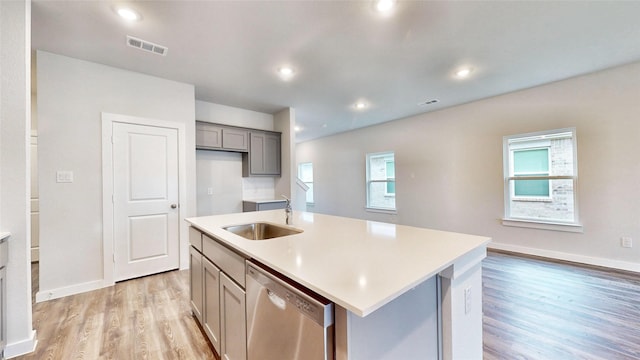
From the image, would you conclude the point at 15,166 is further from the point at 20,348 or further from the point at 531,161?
the point at 531,161

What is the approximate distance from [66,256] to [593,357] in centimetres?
474

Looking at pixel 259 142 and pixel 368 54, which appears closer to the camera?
pixel 368 54

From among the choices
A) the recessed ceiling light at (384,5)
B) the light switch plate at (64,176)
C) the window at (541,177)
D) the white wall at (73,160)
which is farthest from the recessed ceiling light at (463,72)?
the light switch plate at (64,176)

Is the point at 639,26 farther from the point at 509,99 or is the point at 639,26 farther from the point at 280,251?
the point at 280,251

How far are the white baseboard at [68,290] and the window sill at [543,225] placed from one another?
18.7ft

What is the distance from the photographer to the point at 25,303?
179cm

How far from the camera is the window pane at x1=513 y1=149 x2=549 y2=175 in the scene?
150 inches

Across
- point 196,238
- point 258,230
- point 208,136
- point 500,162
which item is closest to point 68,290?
point 196,238

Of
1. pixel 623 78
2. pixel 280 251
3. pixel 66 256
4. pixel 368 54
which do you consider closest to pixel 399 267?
pixel 280 251

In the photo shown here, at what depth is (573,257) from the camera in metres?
3.45

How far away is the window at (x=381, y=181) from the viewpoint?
19.5 ft

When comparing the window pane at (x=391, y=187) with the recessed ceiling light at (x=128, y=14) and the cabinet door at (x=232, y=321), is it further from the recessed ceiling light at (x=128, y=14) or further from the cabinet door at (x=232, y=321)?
the recessed ceiling light at (x=128, y=14)

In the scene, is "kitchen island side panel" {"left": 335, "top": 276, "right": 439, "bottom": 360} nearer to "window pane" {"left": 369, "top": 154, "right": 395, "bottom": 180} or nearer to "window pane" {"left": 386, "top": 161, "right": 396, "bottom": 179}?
"window pane" {"left": 386, "top": 161, "right": 396, "bottom": 179}

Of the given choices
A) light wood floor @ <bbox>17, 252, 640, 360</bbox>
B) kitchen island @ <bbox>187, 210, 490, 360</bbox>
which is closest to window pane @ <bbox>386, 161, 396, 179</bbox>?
light wood floor @ <bbox>17, 252, 640, 360</bbox>
